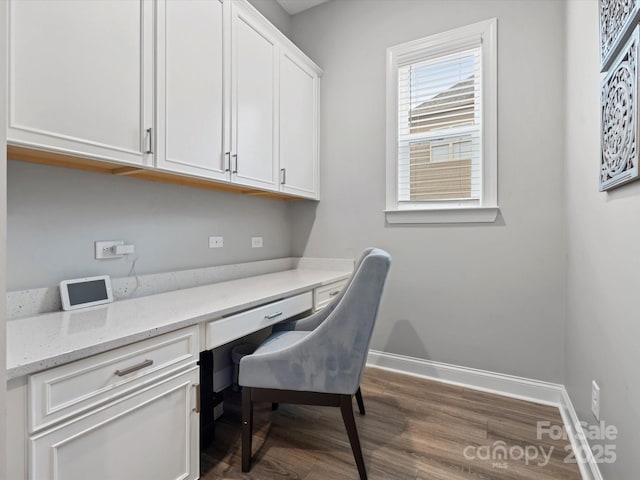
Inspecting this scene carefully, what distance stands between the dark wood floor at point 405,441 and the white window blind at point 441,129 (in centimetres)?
141

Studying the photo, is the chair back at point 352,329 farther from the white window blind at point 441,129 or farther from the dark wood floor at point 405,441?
the white window blind at point 441,129

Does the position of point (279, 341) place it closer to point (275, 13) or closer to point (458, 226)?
point (458, 226)

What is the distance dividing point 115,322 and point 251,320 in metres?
0.57

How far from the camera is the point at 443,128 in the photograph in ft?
8.13

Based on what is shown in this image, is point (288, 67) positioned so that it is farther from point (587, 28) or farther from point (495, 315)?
point (495, 315)

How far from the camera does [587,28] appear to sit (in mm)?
1532

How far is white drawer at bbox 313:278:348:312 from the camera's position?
85.5 inches

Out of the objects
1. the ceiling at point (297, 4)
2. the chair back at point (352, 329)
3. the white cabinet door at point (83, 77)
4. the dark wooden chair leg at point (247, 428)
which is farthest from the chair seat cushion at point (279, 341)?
the ceiling at point (297, 4)

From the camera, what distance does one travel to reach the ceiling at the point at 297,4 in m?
2.87

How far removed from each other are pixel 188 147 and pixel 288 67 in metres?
1.23

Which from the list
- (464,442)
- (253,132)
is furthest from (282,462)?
(253,132)

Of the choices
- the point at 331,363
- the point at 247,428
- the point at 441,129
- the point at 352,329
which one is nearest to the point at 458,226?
the point at 441,129

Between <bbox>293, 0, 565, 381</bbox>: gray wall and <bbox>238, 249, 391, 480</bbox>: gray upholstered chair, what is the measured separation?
123 centimetres

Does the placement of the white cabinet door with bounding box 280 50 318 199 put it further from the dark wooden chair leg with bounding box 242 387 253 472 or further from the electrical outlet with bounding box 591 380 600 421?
the electrical outlet with bounding box 591 380 600 421
